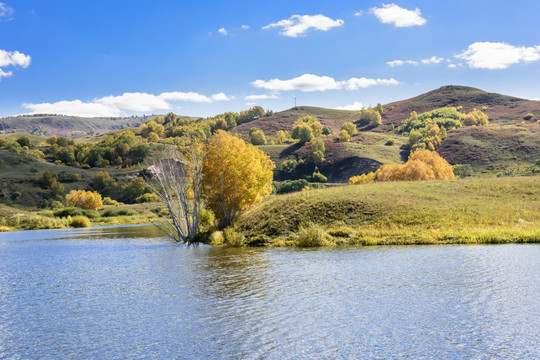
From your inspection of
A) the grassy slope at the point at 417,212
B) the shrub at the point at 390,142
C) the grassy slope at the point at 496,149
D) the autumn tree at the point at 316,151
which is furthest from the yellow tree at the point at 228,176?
the shrub at the point at 390,142

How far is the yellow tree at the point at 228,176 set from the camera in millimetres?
51500

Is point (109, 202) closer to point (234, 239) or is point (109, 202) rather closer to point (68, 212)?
point (68, 212)

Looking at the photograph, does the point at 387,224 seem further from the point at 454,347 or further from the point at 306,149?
the point at 306,149

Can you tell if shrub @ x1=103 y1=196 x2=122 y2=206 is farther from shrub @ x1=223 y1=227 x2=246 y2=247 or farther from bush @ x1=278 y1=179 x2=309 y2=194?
shrub @ x1=223 y1=227 x2=246 y2=247

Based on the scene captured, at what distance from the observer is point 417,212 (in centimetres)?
4638

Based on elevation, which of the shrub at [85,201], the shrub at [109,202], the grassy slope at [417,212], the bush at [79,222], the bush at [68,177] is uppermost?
the bush at [68,177]

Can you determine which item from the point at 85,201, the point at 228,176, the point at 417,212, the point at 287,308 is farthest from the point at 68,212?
the point at 287,308

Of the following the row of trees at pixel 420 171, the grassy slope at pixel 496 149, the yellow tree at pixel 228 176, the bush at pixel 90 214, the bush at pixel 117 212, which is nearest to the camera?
the yellow tree at pixel 228 176

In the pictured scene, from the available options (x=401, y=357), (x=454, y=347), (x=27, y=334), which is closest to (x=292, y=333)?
(x=401, y=357)

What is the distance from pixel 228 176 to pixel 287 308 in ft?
114

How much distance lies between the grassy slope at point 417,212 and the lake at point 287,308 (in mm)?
8130

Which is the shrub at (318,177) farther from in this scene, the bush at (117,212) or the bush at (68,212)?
the bush at (68,212)

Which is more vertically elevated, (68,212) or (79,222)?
(68,212)

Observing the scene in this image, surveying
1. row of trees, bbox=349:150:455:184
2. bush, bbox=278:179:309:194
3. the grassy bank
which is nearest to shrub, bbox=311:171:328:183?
bush, bbox=278:179:309:194
